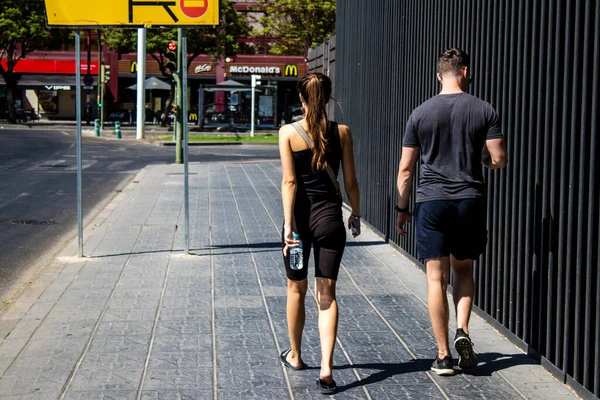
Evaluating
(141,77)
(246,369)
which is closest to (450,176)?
(246,369)

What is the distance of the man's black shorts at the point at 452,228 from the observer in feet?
18.4

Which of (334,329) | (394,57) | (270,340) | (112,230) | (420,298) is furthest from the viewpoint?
(112,230)

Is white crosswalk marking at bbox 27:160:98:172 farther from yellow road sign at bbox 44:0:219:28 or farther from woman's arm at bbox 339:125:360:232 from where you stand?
woman's arm at bbox 339:125:360:232

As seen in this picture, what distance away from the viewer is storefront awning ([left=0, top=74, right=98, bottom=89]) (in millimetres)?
61094

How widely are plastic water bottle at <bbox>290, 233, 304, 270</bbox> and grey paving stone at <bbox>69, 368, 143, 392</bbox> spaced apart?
3.75 feet

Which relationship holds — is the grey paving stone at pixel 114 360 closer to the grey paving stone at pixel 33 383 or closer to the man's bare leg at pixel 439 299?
the grey paving stone at pixel 33 383

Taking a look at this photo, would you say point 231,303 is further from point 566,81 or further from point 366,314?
point 566,81

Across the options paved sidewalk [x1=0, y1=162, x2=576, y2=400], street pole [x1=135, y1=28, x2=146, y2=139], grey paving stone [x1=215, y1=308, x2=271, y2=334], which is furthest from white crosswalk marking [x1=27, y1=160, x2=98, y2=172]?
grey paving stone [x1=215, y1=308, x2=271, y2=334]

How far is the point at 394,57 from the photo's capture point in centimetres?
1100

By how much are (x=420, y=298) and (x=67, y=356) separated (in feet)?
10.5

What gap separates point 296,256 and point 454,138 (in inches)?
46.6

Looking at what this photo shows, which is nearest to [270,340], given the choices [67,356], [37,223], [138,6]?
[67,356]

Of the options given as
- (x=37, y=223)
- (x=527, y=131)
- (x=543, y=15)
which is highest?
(x=543, y=15)

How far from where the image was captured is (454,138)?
559cm
